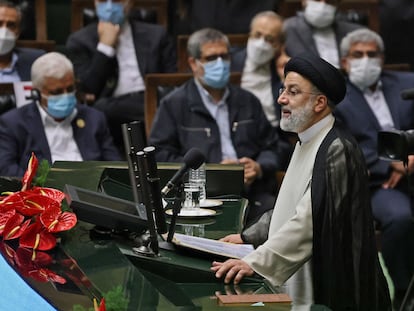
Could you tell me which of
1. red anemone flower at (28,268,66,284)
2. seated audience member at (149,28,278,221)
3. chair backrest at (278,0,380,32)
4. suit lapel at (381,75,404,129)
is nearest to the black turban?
red anemone flower at (28,268,66,284)

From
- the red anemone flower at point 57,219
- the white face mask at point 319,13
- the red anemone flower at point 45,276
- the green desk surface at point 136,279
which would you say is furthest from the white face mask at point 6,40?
the red anemone flower at point 45,276

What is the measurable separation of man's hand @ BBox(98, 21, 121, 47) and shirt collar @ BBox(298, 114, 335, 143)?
7.85ft

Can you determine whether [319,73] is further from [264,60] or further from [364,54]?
[264,60]

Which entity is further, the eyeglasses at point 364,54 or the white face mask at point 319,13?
the white face mask at point 319,13

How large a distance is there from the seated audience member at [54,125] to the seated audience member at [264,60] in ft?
2.99

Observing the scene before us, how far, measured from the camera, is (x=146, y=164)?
2418 millimetres

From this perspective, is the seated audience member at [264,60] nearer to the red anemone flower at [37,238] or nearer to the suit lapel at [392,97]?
the suit lapel at [392,97]

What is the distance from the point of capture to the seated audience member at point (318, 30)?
208 inches

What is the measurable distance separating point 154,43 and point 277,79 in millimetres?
661

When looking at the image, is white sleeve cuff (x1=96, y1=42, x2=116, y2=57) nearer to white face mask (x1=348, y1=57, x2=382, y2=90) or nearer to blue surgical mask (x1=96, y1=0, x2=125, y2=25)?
blue surgical mask (x1=96, y1=0, x2=125, y2=25)

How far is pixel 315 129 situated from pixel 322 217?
0.28 metres

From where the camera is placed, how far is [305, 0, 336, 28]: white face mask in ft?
17.5

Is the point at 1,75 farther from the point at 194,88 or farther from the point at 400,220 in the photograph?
the point at 400,220

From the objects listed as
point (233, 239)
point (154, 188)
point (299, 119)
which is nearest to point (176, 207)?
point (154, 188)
